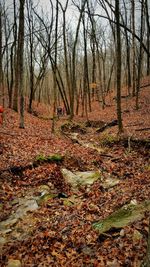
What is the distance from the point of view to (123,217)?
5.62 meters

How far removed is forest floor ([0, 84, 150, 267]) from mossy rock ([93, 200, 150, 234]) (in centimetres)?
13

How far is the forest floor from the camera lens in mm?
4893

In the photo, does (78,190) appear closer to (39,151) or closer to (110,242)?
(110,242)

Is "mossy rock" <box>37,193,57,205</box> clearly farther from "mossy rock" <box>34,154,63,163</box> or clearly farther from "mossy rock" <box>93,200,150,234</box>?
"mossy rock" <box>34,154,63,163</box>

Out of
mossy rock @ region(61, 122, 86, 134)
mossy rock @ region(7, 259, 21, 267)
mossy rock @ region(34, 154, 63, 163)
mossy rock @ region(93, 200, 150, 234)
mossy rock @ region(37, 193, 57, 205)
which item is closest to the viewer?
mossy rock @ region(7, 259, 21, 267)

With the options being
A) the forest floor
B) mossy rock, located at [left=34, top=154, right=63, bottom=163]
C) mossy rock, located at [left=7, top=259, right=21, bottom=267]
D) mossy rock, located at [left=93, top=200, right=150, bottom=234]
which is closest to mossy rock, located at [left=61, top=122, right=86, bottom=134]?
the forest floor

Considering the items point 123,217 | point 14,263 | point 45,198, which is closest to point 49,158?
point 45,198

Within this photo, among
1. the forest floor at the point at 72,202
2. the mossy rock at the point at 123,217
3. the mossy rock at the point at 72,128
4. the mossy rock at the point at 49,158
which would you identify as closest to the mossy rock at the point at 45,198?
the forest floor at the point at 72,202

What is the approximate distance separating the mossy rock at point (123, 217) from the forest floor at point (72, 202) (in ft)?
0.42

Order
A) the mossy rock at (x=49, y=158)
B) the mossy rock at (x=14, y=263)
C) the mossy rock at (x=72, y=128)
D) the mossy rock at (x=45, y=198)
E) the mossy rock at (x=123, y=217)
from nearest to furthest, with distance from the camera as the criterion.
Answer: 1. the mossy rock at (x=14, y=263)
2. the mossy rock at (x=123, y=217)
3. the mossy rock at (x=45, y=198)
4. the mossy rock at (x=49, y=158)
5. the mossy rock at (x=72, y=128)

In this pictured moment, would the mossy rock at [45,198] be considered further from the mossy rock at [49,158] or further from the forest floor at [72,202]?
the mossy rock at [49,158]

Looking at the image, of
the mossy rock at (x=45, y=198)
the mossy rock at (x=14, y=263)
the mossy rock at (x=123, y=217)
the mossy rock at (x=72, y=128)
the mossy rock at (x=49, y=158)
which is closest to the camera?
the mossy rock at (x=14, y=263)

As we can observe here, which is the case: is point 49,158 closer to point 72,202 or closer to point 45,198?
point 45,198

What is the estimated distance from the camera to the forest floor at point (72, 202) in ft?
16.1
